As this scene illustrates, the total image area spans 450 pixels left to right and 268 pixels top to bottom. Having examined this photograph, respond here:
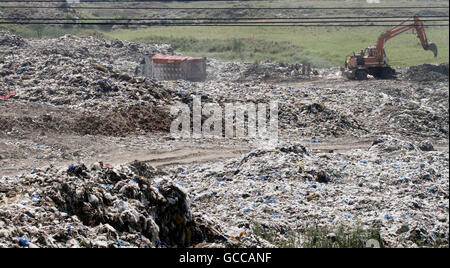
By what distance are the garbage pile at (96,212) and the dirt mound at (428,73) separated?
73.1 feet

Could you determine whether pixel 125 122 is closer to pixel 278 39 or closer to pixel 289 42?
pixel 289 42

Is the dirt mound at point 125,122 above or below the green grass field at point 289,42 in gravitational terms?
below

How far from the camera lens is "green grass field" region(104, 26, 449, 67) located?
128ft

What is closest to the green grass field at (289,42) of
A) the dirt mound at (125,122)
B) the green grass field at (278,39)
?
the green grass field at (278,39)

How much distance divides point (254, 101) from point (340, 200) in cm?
953

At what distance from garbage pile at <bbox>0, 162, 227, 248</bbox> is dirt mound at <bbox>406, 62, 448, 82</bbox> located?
73.1ft

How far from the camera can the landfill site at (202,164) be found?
869 cm

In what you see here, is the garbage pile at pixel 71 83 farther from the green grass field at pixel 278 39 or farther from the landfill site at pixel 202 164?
the green grass field at pixel 278 39

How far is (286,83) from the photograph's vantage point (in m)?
28.8

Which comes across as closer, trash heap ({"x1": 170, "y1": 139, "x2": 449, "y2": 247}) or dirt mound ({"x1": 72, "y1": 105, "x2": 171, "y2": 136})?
trash heap ({"x1": 170, "y1": 139, "x2": 449, "y2": 247})

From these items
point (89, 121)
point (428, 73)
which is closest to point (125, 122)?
point (89, 121)

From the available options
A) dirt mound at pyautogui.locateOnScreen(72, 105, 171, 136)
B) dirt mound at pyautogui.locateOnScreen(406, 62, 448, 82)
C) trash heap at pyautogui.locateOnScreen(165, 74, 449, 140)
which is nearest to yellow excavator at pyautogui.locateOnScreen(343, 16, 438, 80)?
dirt mound at pyautogui.locateOnScreen(406, 62, 448, 82)

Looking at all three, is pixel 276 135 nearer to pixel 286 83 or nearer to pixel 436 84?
pixel 286 83

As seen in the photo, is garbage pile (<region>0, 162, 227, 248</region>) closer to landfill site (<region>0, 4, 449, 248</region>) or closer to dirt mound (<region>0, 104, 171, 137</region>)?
landfill site (<region>0, 4, 449, 248</region>)
